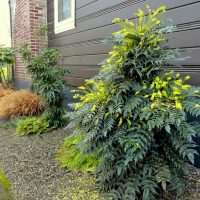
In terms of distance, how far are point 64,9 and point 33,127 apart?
2.73 meters

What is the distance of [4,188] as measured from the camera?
230 centimetres

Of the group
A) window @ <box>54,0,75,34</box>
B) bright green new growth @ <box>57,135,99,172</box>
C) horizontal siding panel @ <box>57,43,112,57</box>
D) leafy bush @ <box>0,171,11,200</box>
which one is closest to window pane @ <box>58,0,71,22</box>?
window @ <box>54,0,75,34</box>

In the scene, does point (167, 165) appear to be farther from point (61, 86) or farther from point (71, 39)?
point (71, 39)

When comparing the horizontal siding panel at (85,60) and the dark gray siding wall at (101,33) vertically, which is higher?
the dark gray siding wall at (101,33)

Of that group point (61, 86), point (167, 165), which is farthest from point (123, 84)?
point (61, 86)

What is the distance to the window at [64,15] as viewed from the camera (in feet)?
15.3

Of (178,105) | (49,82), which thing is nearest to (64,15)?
(49,82)

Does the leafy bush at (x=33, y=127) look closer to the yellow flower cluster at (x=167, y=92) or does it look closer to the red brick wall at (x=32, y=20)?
the red brick wall at (x=32, y=20)

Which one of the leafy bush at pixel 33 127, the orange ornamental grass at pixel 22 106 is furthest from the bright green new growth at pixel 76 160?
the orange ornamental grass at pixel 22 106

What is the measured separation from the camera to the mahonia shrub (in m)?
1.71

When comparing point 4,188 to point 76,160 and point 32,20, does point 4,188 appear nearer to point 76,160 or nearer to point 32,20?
point 76,160

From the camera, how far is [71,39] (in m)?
4.79

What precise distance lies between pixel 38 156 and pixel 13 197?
33.5 inches

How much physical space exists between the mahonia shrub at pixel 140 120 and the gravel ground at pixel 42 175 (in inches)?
11.0
